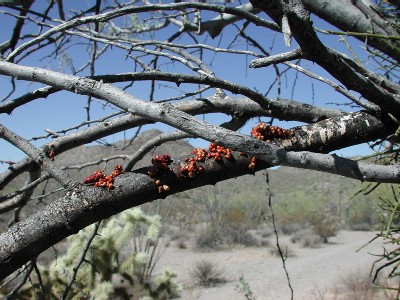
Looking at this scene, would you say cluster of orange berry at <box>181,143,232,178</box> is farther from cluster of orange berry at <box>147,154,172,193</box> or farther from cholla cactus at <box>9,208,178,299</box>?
cholla cactus at <box>9,208,178,299</box>

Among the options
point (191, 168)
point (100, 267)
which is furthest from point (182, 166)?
point (100, 267)

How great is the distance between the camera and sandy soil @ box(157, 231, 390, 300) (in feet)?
39.5

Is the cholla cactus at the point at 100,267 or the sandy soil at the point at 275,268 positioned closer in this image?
the cholla cactus at the point at 100,267

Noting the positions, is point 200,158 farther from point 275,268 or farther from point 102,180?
point 275,268

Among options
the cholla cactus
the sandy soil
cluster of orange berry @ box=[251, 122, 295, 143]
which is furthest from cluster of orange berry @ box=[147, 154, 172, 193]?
the sandy soil

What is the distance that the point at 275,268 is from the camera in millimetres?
14680

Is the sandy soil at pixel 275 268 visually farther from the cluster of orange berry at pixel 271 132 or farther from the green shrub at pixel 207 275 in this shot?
the cluster of orange berry at pixel 271 132

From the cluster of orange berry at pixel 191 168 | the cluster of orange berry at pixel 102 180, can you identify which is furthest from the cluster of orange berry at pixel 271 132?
the cluster of orange berry at pixel 102 180

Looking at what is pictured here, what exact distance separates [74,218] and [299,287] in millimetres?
11474

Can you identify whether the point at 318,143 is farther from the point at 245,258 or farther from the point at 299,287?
the point at 245,258

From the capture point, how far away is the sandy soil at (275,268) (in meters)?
12.0

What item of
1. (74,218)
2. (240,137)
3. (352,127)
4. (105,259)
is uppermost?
(352,127)

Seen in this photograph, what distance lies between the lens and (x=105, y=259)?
8383 mm

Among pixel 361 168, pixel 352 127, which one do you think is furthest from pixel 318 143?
pixel 361 168
